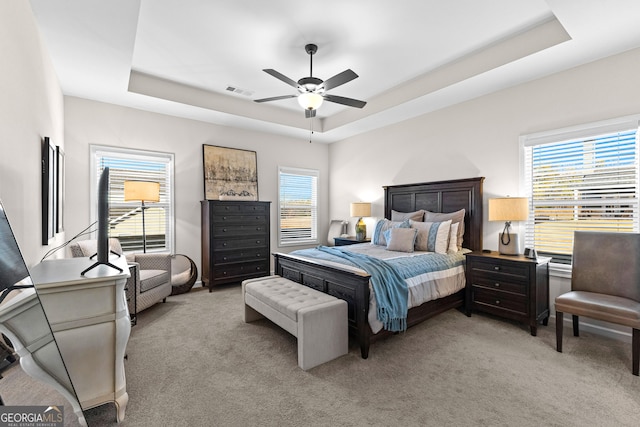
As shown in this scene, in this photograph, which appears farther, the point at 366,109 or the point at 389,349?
the point at 366,109

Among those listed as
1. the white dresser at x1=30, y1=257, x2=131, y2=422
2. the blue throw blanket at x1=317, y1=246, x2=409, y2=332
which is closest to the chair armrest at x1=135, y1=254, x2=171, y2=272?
the white dresser at x1=30, y1=257, x2=131, y2=422

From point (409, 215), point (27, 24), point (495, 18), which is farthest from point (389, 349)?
point (27, 24)

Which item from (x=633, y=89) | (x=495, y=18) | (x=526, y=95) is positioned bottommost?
(x=633, y=89)

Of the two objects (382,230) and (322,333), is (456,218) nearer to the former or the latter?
(382,230)

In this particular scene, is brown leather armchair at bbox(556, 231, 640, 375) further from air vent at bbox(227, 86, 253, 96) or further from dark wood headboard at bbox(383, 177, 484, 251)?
air vent at bbox(227, 86, 253, 96)

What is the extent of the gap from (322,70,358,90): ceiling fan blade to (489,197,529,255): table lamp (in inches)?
87.2

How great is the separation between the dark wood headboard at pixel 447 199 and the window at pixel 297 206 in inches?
73.1

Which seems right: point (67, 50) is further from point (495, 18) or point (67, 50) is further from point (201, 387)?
point (495, 18)

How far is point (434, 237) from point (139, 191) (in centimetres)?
396

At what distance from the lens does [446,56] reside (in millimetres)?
3486

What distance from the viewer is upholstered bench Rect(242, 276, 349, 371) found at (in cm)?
232

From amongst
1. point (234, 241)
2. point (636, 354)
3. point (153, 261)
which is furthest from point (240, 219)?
point (636, 354)

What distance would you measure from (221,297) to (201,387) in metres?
2.26

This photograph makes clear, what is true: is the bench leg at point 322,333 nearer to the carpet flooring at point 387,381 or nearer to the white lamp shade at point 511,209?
the carpet flooring at point 387,381
